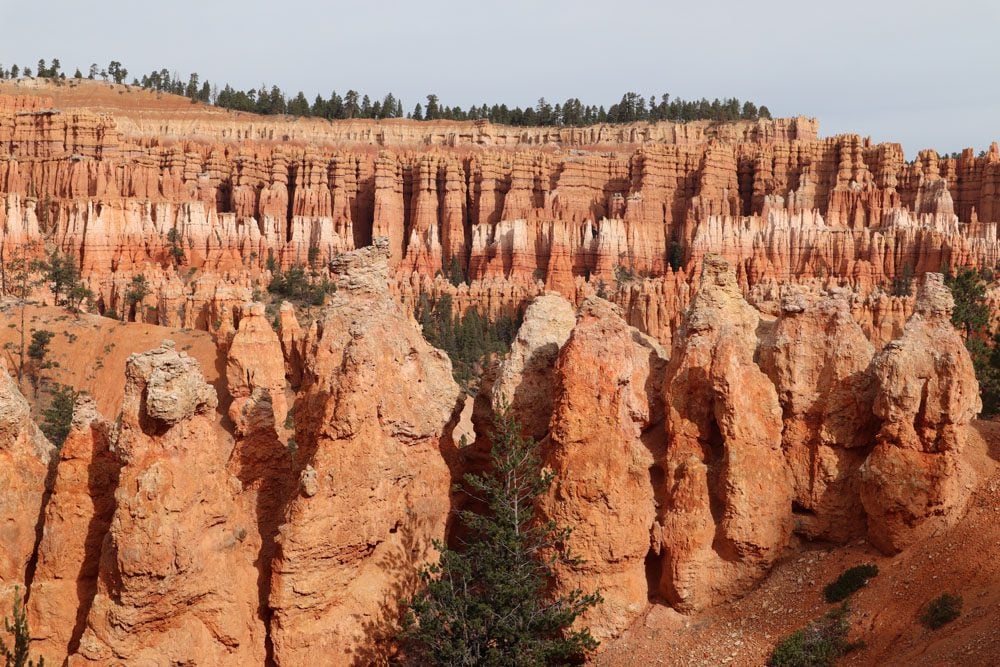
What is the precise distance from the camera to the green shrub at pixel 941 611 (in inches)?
504

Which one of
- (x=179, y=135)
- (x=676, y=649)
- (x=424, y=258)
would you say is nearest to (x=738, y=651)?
(x=676, y=649)

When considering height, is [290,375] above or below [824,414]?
below

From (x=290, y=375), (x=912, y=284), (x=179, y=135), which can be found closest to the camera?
(x=290, y=375)

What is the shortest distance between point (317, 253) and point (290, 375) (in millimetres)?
40970

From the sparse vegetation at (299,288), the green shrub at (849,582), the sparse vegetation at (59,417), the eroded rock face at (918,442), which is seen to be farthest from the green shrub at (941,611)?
the sparse vegetation at (299,288)

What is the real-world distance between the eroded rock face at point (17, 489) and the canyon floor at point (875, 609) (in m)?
9.71

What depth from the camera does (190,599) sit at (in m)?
14.0

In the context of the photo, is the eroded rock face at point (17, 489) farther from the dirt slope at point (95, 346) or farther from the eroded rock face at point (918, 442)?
the dirt slope at point (95, 346)

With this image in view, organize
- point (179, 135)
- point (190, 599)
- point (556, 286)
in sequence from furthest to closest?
point (179, 135) < point (556, 286) < point (190, 599)

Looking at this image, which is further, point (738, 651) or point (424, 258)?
point (424, 258)

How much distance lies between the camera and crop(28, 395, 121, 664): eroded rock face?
14766mm

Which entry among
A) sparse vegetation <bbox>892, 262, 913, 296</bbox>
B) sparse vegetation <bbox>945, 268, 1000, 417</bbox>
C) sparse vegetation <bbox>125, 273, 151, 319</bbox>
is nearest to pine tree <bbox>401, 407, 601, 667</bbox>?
sparse vegetation <bbox>945, 268, 1000, 417</bbox>

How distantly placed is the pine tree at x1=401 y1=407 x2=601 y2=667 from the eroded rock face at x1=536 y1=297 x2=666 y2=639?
0.32 m

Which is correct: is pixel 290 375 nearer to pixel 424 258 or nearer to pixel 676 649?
pixel 676 649
